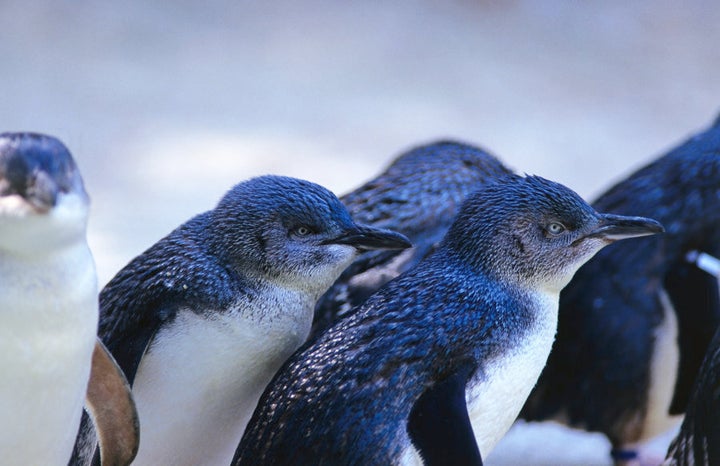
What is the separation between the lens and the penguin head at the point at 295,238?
1.46m

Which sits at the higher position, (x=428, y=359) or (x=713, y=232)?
(x=713, y=232)

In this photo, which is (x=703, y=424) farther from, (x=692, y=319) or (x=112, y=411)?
(x=112, y=411)

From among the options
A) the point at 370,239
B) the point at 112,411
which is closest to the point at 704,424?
the point at 370,239

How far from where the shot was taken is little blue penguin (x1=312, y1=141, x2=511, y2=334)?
1727 millimetres

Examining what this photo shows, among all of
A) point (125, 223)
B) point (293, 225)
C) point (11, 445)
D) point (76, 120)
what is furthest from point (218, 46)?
point (11, 445)

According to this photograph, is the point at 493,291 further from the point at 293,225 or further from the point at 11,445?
the point at 11,445

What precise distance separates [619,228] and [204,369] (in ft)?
1.86

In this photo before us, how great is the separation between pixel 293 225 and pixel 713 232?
2.81 feet

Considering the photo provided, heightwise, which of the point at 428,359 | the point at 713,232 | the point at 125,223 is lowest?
the point at 125,223

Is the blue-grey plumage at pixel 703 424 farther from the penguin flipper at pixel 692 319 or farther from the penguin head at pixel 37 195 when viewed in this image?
the penguin head at pixel 37 195

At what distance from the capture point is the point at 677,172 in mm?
1999

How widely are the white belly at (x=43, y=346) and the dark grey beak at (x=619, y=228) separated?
65 centimetres

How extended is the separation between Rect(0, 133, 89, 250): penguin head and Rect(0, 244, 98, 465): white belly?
3 cm

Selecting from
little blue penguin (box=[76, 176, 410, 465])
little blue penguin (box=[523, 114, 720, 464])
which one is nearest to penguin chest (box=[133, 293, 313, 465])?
little blue penguin (box=[76, 176, 410, 465])
